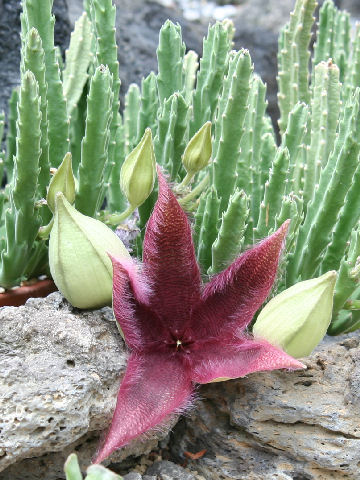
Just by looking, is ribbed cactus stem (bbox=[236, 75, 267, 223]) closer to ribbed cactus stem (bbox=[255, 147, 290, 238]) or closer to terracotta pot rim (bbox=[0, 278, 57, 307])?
ribbed cactus stem (bbox=[255, 147, 290, 238])

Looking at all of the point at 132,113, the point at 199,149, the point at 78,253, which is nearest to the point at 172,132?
the point at 199,149

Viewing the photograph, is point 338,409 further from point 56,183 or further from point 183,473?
point 56,183

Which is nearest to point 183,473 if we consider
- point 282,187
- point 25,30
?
point 282,187

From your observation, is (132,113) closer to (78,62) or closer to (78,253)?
(78,62)

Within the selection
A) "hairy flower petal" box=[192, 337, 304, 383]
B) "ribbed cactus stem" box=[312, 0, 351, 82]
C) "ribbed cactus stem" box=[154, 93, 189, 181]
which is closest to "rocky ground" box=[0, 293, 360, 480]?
"hairy flower petal" box=[192, 337, 304, 383]

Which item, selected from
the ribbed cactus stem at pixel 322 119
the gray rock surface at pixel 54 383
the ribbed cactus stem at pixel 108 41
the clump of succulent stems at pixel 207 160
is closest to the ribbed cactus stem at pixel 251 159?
the clump of succulent stems at pixel 207 160
